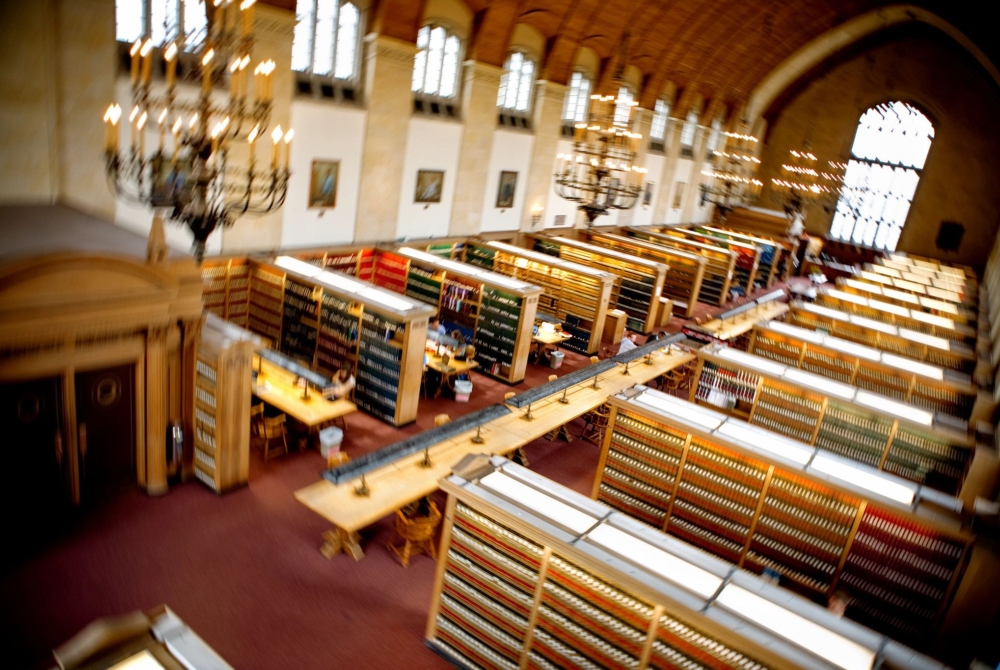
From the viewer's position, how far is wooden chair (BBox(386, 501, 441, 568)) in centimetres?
776

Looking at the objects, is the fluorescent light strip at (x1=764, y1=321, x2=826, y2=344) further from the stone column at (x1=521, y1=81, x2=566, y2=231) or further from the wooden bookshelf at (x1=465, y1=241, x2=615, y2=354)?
the stone column at (x1=521, y1=81, x2=566, y2=231)

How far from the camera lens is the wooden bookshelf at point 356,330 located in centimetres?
1099

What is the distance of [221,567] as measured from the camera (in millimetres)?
7395

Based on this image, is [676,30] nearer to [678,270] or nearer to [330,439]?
[678,270]

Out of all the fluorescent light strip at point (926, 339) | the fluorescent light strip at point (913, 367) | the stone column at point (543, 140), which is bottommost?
the fluorescent light strip at point (913, 367)

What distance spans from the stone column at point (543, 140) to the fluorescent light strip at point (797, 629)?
17155mm

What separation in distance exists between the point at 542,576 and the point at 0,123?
9764mm

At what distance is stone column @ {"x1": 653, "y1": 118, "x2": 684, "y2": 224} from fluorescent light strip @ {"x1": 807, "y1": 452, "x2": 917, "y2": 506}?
75.4ft

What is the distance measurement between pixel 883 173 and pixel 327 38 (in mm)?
28345

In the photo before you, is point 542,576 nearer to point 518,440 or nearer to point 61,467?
point 518,440

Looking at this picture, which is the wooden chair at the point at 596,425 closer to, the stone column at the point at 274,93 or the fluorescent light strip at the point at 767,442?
the fluorescent light strip at the point at 767,442

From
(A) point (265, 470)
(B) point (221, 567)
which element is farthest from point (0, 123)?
(B) point (221, 567)

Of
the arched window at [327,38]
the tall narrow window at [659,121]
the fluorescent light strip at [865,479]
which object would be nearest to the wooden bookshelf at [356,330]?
the arched window at [327,38]

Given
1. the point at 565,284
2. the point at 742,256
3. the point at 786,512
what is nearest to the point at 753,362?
the point at 786,512
